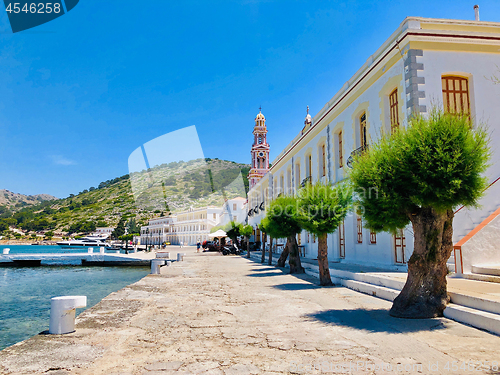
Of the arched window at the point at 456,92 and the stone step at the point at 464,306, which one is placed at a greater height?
the arched window at the point at 456,92

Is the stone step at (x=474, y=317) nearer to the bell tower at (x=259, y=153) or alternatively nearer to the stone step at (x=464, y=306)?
the stone step at (x=464, y=306)

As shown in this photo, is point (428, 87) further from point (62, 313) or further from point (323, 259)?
point (62, 313)

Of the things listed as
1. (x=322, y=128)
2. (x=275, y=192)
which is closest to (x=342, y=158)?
(x=322, y=128)

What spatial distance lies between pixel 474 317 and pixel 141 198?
147m

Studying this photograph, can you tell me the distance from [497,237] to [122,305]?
895 cm

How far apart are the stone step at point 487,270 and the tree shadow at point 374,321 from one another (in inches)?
108

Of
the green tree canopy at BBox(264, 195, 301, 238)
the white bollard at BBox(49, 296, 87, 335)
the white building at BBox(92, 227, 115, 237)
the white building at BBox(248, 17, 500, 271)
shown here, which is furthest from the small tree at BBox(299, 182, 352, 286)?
the white building at BBox(92, 227, 115, 237)

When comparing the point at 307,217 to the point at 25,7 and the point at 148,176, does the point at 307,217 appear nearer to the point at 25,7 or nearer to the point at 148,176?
the point at 25,7

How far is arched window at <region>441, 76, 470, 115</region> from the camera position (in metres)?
11.2

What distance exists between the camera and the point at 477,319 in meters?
5.27

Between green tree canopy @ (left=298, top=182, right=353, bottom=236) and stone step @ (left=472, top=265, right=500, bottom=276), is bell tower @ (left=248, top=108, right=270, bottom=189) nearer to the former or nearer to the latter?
green tree canopy @ (left=298, top=182, right=353, bottom=236)

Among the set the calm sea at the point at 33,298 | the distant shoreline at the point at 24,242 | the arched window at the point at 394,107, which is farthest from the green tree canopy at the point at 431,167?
the distant shoreline at the point at 24,242

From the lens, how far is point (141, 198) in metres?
144

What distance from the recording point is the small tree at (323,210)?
10312 millimetres
